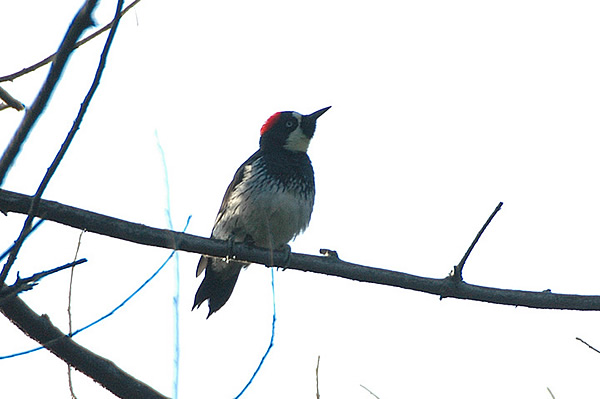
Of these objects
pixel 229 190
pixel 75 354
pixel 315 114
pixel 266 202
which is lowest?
pixel 75 354

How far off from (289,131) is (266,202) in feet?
3.73

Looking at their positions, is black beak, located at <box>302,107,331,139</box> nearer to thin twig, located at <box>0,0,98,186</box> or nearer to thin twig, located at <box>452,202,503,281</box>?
thin twig, located at <box>452,202,503,281</box>

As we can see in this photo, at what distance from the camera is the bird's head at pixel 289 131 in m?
6.82

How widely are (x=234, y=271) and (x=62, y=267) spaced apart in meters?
4.42

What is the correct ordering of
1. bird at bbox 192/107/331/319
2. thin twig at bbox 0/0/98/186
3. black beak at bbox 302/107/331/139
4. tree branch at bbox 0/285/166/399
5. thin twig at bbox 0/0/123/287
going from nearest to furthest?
thin twig at bbox 0/0/98/186 < thin twig at bbox 0/0/123/287 < tree branch at bbox 0/285/166/399 < bird at bbox 192/107/331/319 < black beak at bbox 302/107/331/139

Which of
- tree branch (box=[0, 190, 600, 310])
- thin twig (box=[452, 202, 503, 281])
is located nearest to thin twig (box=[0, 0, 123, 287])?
tree branch (box=[0, 190, 600, 310])

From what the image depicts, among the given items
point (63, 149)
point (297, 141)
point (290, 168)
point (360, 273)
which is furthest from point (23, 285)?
point (297, 141)

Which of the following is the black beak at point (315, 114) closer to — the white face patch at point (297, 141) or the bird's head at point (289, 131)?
the bird's head at point (289, 131)

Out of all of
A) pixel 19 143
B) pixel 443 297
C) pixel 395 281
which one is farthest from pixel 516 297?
pixel 19 143

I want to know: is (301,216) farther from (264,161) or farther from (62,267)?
(62,267)

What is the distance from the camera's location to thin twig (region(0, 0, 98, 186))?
1.70 meters

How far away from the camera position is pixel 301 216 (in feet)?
20.2

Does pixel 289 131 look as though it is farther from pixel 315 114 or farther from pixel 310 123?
pixel 315 114

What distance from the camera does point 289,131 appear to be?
22.8 feet
